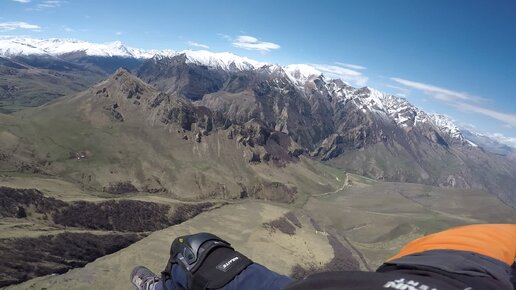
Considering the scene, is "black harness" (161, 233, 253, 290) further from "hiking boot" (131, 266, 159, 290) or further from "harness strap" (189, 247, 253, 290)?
"hiking boot" (131, 266, 159, 290)

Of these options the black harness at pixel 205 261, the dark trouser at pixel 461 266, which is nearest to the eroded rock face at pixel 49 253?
the black harness at pixel 205 261

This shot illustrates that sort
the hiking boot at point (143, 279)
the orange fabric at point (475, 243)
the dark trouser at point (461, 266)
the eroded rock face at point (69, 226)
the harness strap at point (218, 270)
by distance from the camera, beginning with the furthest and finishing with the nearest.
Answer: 1. the eroded rock face at point (69, 226)
2. the hiking boot at point (143, 279)
3. the harness strap at point (218, 270)
4. the orange fabric at point (475, 243)
5. the dark trouser at point (461, 266)

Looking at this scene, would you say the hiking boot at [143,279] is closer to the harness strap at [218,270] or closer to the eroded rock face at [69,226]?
the harness strap at [218,270]

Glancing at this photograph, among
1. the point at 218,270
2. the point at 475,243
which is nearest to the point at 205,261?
the point at 218,270

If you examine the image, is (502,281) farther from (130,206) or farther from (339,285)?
(130,206)

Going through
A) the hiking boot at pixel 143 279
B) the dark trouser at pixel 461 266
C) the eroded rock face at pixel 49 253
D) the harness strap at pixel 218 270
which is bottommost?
the eroded rock face at pixel 49 253

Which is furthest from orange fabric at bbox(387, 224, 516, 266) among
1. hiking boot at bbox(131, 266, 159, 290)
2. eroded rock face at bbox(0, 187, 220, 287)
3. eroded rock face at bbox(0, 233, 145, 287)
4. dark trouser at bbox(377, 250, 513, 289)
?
eroded rock face at bbox(0, 187, 220, 287)

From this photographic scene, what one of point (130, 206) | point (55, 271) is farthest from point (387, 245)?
point (55, 271)
